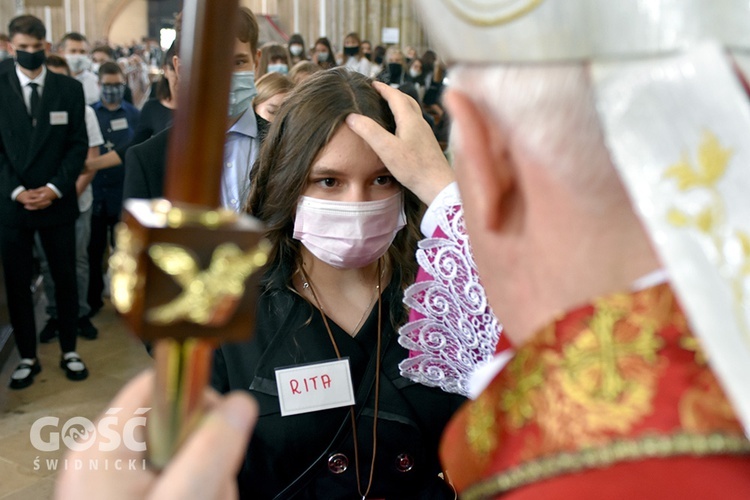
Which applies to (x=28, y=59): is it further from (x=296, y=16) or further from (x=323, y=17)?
(x=296, y=16)

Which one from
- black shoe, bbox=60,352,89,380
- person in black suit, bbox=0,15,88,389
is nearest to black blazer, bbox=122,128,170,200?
person in black suit, bbox=0,15,88,389

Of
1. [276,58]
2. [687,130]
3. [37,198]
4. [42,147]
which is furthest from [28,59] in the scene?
[687,130]

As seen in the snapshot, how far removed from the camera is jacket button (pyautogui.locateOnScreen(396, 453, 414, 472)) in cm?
190

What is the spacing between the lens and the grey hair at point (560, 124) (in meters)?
0.71

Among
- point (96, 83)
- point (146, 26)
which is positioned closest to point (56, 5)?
point (96, 83)

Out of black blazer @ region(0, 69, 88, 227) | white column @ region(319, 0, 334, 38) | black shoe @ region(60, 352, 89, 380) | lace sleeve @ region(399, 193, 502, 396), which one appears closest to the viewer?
lace sleeve @ region(399, 193, 502, 396)

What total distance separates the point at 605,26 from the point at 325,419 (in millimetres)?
1364

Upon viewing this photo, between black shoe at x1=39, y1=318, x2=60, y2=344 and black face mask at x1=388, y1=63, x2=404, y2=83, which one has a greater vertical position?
black face mask at x1=388, y1=63, x2=404, y2=83

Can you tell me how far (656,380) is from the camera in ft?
2.27

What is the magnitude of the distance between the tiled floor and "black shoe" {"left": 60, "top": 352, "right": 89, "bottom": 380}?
38 mm

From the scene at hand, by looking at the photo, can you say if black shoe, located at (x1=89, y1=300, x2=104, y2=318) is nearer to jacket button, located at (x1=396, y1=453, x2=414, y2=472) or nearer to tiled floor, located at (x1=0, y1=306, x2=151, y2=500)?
tiled floor, located at (x1=0, y1=306, x2=151, y2=500)

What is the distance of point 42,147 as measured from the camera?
4.61 m

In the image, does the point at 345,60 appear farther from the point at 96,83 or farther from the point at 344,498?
the point at 344,498

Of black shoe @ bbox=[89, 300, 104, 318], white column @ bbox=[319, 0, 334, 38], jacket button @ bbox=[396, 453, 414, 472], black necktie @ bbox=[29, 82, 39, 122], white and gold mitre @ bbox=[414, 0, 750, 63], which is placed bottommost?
black shoe @ bbox=[89, 300, 104, 318]
